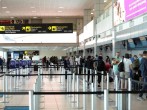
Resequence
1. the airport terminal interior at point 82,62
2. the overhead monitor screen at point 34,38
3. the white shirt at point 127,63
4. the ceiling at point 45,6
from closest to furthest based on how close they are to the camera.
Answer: the airport terminal interior at point 82,62 < the white shirt at point 127,63 < the ceiling at point 45,6 < the overhead monitor screen at point 34,38

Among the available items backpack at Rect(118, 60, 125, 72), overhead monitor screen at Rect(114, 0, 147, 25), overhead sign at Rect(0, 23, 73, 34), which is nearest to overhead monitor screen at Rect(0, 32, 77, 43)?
overhead sign at Rect(0, 23, 73, 34)

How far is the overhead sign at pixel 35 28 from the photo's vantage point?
2759 cm

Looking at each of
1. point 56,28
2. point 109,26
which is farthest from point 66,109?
point 56,28

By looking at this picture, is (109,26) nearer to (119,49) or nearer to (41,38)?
(119,49)

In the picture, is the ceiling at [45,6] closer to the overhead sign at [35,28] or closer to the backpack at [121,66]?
the overhead sign at [35,28]

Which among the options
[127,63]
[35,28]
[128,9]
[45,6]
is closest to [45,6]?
[45,6]

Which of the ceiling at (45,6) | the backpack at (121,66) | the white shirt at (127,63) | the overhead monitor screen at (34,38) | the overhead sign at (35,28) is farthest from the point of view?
the overhead monitor screen at (34,38)

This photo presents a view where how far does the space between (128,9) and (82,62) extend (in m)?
11.5

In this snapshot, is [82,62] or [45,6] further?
[45,6]

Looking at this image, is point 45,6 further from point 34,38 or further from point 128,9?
point 128,9

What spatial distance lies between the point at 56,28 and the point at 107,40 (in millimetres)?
7788

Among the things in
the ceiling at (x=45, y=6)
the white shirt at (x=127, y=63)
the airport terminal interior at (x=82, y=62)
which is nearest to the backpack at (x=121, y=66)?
the airport terminal interior at (x=82, y=62)

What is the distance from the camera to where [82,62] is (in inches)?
1013

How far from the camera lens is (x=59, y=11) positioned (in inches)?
1556
